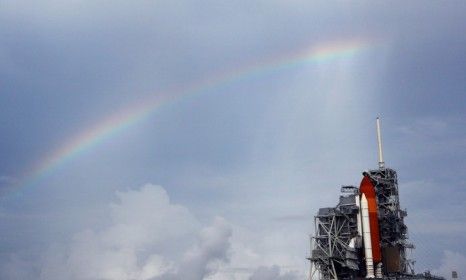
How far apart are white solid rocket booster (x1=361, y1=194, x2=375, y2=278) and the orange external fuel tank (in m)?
0.87

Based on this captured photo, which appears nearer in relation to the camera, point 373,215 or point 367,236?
point 367,236

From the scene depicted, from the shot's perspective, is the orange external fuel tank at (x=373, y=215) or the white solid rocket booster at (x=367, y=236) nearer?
the white solid rocket booster at (x=367, y=236)

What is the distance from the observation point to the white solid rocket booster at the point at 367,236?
477 feet

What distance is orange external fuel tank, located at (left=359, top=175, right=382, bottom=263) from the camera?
147000mm

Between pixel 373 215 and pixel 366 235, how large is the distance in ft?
19.4

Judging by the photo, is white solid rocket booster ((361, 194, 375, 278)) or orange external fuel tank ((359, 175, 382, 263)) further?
orange external fuel tank ((359, 175, 382, 263))

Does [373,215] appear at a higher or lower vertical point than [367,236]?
higher

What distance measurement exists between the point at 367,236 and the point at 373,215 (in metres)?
6.03

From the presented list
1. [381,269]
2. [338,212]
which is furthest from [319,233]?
[381,269]

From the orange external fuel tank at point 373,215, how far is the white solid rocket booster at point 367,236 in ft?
2.86

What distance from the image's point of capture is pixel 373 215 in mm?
150125

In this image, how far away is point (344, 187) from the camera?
Answer: 15938 cm

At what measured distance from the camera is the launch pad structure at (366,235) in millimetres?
148875

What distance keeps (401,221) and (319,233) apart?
80.5 ft
